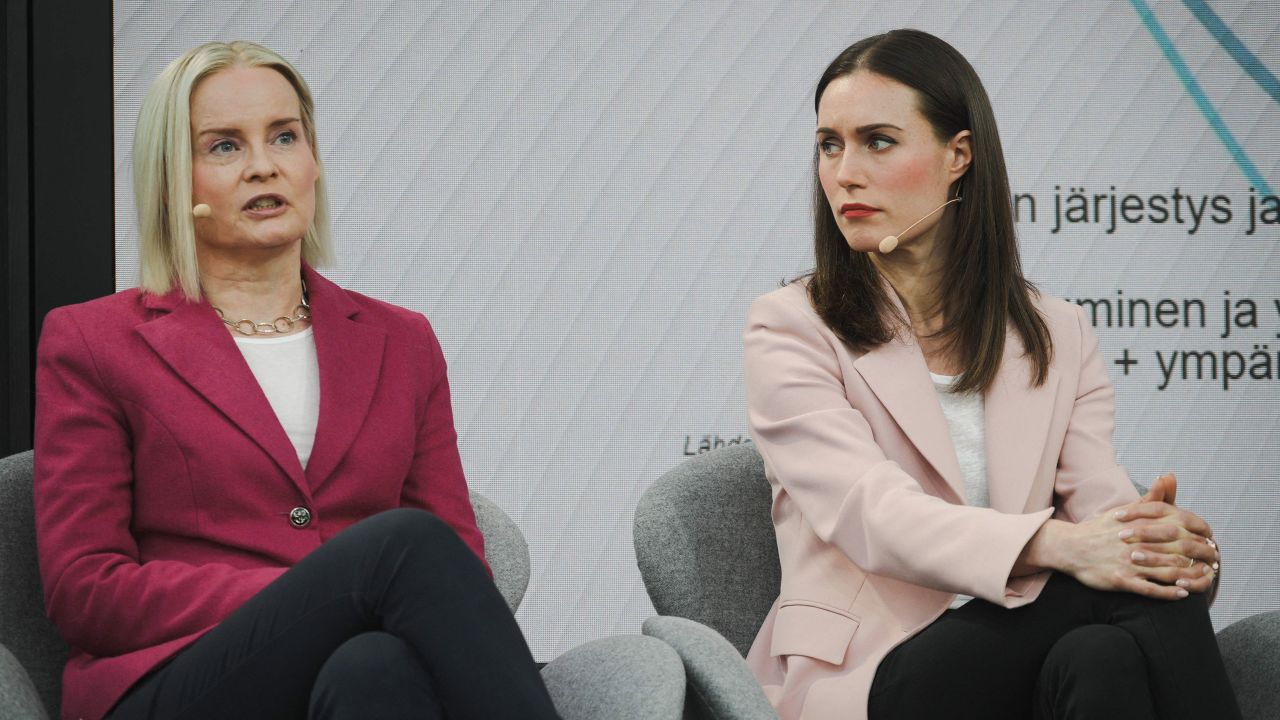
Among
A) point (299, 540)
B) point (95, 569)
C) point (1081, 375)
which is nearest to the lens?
point (95, 569)

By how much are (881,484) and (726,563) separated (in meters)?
0.37

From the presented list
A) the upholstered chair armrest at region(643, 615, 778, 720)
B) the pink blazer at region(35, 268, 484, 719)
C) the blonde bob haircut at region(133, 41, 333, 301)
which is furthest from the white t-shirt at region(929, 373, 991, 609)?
the blonde bob haircut at region(133, 41, 333, 301)

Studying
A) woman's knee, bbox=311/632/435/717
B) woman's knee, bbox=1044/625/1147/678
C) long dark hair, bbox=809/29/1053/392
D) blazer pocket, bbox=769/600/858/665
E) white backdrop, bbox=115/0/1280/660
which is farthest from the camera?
white backdrop, bbox=115/0/1280/660

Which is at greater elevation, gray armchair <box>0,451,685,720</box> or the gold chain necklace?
the gold chain necklace

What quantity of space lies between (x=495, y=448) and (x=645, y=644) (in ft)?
4.19

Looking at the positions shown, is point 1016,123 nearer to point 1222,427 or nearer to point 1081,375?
point 1222,427

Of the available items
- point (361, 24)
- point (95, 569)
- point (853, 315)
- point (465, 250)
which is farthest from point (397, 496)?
point (361, 24)

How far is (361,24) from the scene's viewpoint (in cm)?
304

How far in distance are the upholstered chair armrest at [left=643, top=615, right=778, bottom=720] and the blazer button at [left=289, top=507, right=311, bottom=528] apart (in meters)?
0.55

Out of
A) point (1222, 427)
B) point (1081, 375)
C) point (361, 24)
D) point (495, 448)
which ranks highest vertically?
point (361, 24)

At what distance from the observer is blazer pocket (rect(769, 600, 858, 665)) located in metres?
1.99

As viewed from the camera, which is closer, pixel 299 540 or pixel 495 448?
pixel 299 540

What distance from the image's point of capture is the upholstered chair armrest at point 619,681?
1.71 m

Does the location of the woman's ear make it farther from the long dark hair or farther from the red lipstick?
the red lipstick
